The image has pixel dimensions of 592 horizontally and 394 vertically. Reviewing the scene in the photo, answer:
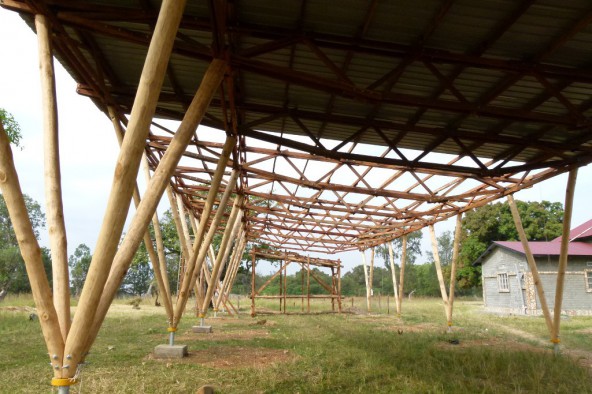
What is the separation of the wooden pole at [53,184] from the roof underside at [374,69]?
2.27 feet

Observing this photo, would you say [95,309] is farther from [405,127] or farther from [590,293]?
[590,293]

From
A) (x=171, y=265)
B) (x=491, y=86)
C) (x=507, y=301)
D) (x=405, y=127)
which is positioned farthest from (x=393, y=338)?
(x=171, y=265)

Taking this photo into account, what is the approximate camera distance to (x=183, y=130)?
3.90 m

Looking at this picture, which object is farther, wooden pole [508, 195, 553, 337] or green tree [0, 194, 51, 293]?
green tree [0, 194, 51, 293]

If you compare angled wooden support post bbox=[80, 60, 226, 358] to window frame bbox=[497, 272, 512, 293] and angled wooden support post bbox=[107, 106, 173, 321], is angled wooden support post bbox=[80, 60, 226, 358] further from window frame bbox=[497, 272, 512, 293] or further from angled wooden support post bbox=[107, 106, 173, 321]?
window frame bbox=[497, 272, 512, 293]

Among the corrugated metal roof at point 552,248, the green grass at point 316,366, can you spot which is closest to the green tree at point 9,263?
the green grass at point 316,366

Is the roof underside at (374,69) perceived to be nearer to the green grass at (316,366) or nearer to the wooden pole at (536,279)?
the wooden pole at (536,279)

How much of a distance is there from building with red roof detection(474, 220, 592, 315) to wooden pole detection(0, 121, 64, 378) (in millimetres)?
25341

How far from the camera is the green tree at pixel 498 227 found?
38.8 meters

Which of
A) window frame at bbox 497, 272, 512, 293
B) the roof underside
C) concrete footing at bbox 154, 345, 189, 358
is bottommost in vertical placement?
concrete footing at bbox 154, 345, 189, 358

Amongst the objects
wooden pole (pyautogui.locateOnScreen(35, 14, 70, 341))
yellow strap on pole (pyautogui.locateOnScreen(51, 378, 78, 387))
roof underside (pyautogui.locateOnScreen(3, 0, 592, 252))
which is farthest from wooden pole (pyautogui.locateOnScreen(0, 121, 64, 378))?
roof underside (pyautogui.locateOnScreen(3, 0, 592, 252))

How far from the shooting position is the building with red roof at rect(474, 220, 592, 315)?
23.7 m

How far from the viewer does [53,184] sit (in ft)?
12.0

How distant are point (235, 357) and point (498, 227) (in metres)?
39.6
